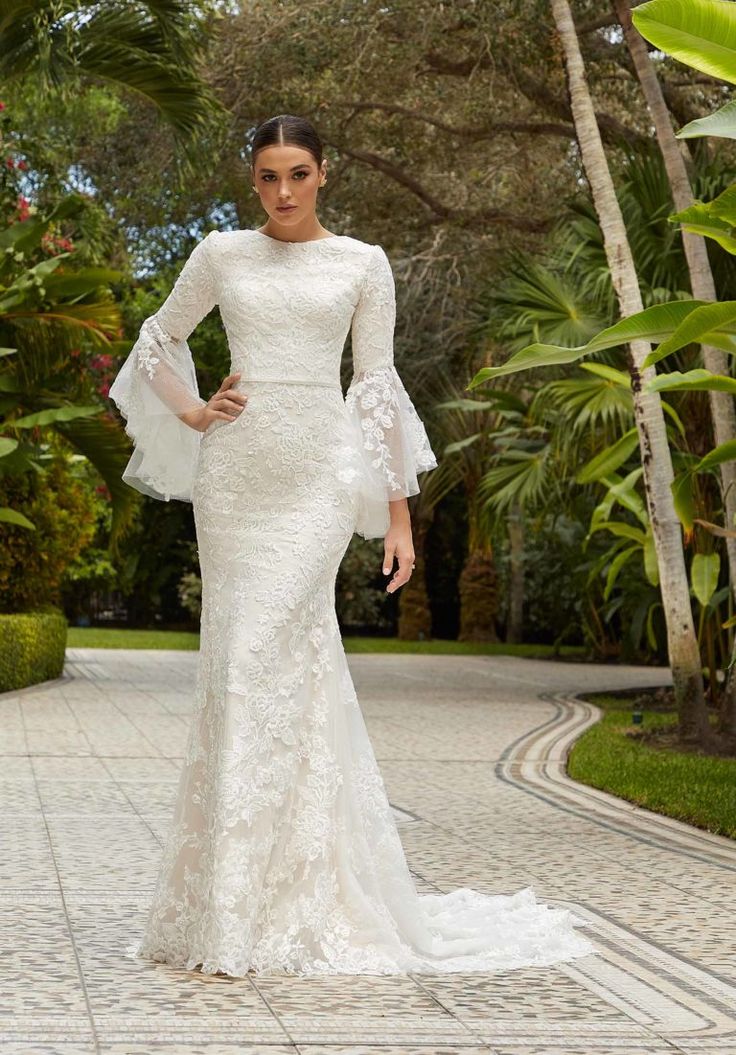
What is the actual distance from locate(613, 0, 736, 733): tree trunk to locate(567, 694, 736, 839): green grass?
779 millimetres

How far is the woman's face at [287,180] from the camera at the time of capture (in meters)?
4.58

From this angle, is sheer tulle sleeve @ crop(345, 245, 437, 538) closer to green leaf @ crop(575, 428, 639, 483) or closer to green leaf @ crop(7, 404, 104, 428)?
green leaf @ crop(575, 428, 639, 483)

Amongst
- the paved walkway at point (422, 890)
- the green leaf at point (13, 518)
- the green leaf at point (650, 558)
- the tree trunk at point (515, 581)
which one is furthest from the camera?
the tree trunk at point (515, 581)

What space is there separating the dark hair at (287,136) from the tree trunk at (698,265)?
594 cm

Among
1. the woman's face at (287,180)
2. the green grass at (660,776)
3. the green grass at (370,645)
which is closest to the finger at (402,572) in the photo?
the woman's face at (287,180)

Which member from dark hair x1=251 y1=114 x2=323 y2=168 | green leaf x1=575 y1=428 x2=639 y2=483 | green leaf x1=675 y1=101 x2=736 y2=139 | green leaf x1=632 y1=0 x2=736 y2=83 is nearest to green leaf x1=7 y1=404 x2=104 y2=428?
green leaf x1=575 y1=428 x2=639 y2=483

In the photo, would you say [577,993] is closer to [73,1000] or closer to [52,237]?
[73,1000]

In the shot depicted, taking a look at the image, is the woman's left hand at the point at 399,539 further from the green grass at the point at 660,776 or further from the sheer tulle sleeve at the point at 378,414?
the green grass at the point at 660,776

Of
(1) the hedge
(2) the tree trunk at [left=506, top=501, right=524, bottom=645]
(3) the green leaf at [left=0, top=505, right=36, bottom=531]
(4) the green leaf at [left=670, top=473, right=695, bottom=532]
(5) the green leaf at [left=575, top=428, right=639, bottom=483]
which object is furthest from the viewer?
(2) the tree trunk at [left=506, top=501, right=524, bottom=645]

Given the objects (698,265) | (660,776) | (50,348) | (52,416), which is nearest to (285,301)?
(660,776)

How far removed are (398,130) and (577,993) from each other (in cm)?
1261

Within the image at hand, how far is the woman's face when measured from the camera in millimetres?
4582

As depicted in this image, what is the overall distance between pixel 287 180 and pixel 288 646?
1.28 meters

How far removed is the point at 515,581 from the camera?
29.0m
